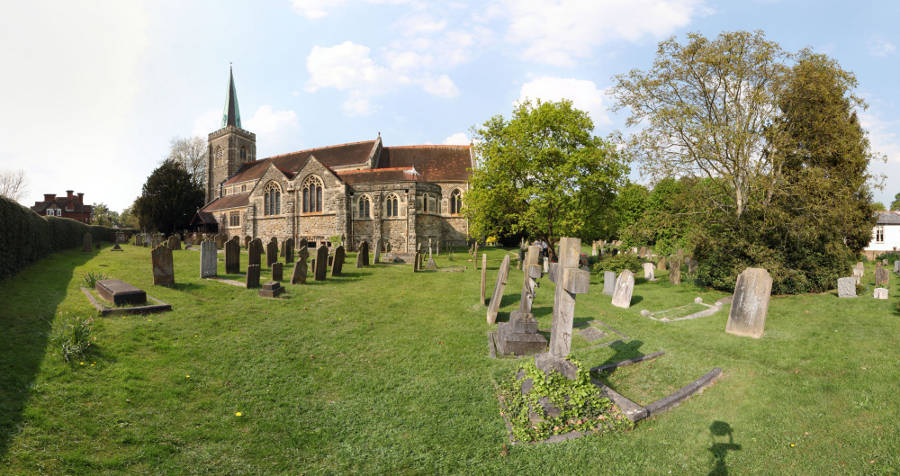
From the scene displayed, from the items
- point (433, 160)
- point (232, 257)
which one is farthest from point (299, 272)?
point (433, 160)

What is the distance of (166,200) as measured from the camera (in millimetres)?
41969

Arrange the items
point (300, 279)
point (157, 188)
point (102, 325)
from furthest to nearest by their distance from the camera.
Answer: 1. point (157, 188)
2. point (300, 279)
3. point (102, 325)

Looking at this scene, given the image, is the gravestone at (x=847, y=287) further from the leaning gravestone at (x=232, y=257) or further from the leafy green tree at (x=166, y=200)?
the leafy green tree at (x=166, y=200)

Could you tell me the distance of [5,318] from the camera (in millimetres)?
6047

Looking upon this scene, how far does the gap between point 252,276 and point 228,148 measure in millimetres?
44571

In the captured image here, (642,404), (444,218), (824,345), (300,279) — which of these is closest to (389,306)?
(300,279)

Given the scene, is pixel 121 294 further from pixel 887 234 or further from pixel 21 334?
pixel 887 234

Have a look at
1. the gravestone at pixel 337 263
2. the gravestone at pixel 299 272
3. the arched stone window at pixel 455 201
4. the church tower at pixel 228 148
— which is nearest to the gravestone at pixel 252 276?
the gravestone at pixel 299 272

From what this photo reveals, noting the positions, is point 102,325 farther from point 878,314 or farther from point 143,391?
point 878,314

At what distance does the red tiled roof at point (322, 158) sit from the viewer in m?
38.3

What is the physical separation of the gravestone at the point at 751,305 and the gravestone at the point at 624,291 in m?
3.05

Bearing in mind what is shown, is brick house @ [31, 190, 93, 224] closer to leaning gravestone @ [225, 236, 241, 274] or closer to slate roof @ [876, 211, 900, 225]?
leaning gravestone @ [225, 236, 241, 274]

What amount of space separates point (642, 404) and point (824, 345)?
14.3 ft

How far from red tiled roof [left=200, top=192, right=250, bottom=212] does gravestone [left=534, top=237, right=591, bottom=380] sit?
3992 cm
